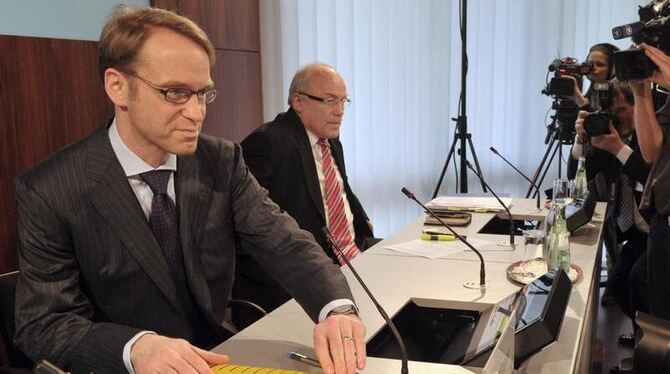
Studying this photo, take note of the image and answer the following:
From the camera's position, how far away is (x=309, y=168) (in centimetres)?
262

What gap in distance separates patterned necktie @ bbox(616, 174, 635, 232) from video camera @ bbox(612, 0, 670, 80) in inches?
37.9

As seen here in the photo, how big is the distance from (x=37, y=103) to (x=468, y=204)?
193cm

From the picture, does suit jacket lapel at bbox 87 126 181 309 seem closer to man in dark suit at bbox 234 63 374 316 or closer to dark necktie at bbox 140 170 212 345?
dark necktie at bbox 140 170 212 345

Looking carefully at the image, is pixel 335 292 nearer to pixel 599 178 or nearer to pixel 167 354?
pixel 167 354

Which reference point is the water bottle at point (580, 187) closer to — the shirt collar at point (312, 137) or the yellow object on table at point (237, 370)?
the shirt collar at point (312, 137)

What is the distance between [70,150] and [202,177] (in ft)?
1.01

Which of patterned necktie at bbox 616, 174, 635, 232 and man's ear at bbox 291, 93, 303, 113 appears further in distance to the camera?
patterned necktie at bbox 616, 174, 635, 232

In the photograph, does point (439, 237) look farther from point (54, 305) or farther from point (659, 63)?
point (54, 305)

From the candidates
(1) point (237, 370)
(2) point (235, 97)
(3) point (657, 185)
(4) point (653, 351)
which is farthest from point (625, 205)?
(1) point (237, 370)

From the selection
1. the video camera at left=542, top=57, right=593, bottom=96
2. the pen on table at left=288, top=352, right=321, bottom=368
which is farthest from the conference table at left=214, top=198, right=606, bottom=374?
the video camera at left=542, top=57, right=593, bottom=96

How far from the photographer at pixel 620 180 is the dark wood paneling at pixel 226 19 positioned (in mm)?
2154

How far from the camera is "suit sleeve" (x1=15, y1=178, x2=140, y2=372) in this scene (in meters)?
1.13

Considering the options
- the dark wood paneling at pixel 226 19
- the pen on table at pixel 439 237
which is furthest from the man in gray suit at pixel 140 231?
the dark wood paneling at pixel 226 19

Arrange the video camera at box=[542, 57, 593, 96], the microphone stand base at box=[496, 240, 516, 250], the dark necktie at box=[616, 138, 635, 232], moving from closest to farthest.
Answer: the microphone stand base at box=[496, 240, 516, 250]
the dark necktie at box=[616, 138, 635, 232]
the video camera at box=[542, 57, 593, 96]
